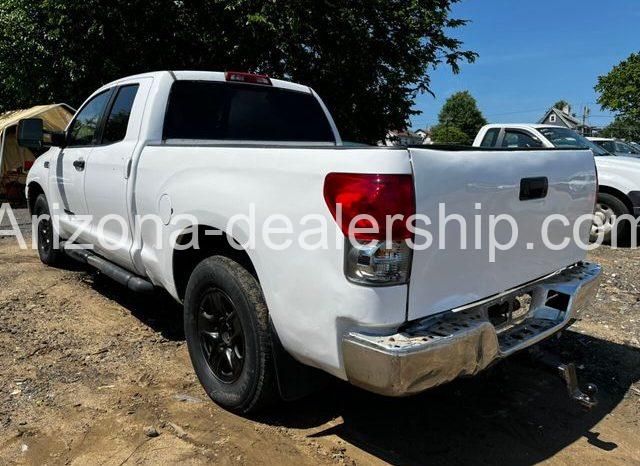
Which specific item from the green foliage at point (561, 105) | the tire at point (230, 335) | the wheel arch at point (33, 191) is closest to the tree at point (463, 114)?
the green foliage at point (561, 105)

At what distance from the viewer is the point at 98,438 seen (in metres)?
2.89

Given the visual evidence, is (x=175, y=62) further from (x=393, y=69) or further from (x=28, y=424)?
(x=28, y=424)

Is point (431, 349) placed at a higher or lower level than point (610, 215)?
higher

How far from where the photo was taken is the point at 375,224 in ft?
7.25

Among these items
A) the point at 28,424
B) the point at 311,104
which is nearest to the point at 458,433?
the point at 28,424

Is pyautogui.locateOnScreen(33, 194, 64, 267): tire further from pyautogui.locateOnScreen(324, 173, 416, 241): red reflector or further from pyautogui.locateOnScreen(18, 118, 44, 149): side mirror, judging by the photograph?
pyautogui.locateOnScreen(324, 173, 416, 241): red reflector

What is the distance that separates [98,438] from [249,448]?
82 centimetres

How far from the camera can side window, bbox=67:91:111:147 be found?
15.3 feet

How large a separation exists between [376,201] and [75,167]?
137 inches

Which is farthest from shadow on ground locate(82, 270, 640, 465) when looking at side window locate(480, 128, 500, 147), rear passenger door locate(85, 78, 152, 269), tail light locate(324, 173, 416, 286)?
side window locate(480, 128, 500, 147)

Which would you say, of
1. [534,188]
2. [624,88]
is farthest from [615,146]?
[624,88]

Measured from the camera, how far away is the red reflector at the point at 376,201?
7.21 ft

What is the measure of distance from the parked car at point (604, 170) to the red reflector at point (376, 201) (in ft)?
21.0

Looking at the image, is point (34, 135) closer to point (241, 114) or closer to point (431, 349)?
point (241, 114)
